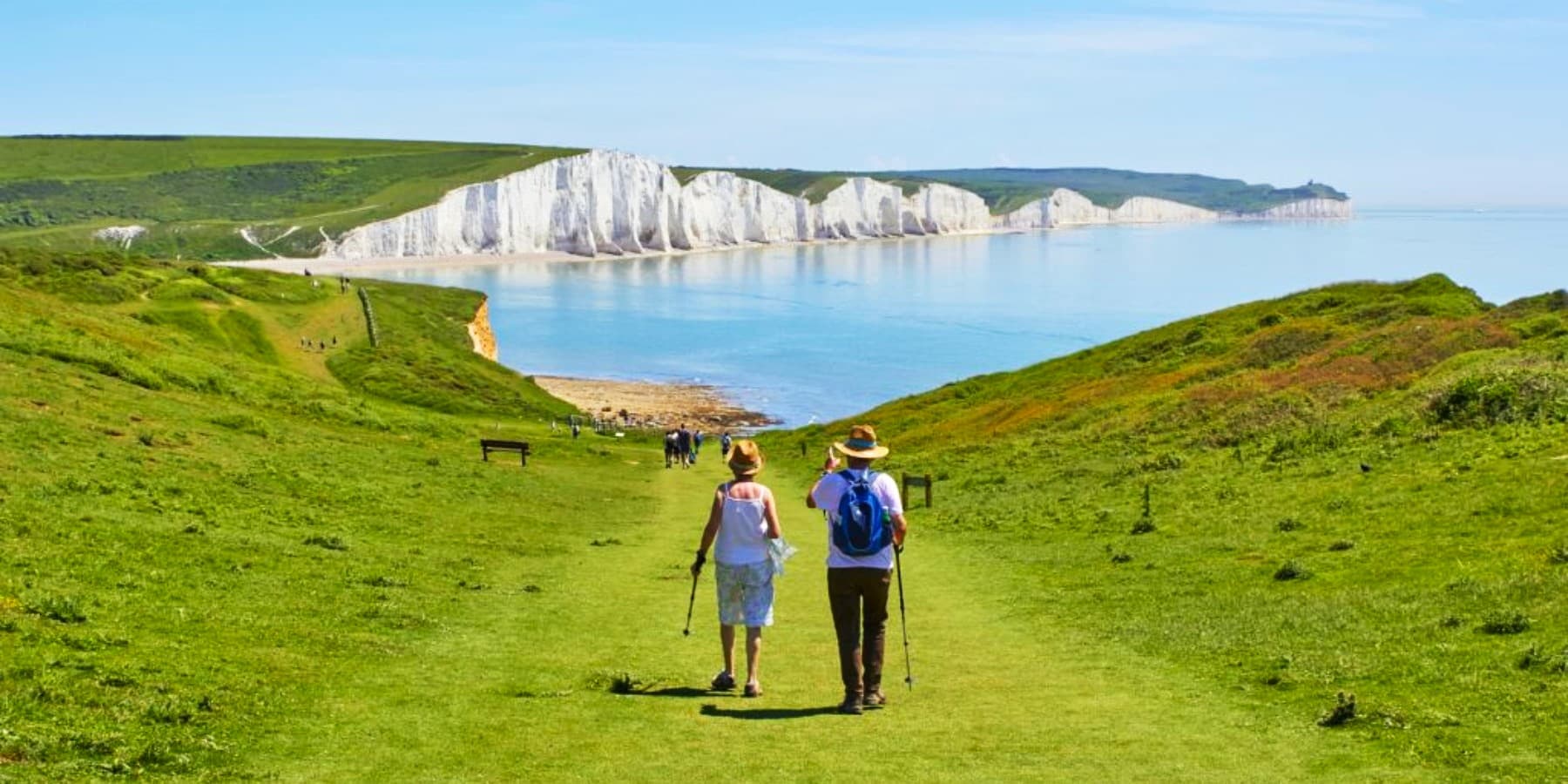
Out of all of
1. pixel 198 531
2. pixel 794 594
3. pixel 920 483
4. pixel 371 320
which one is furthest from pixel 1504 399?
pixel 371 320

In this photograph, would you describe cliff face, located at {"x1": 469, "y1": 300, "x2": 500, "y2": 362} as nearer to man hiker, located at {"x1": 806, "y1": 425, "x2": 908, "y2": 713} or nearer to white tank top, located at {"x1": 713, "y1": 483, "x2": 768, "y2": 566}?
white tank top, located at {"x1": 713, "y1": 483, "x2": 768, "y2": 566}

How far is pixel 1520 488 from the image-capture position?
22.8m

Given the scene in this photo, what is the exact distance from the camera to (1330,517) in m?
24.9

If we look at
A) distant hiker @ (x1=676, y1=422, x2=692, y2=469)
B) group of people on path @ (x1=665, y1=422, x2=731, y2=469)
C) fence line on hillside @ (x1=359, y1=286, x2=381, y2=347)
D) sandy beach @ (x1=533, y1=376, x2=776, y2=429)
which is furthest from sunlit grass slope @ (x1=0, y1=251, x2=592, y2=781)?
sandy beach @ (x1=533, y1=376, x2=776, y2=429)

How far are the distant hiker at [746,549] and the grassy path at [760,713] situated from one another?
859 mm

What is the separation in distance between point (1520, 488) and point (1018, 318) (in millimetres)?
168135

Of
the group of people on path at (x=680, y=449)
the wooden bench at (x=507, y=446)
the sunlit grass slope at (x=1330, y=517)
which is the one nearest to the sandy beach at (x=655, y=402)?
the group of people on path at (x=680, y=449)

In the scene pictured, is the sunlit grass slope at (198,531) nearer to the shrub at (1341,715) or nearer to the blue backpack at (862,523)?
the blue backpack at (862,523)

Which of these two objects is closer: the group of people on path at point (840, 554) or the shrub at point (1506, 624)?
the group of people on path at point (840, 554)

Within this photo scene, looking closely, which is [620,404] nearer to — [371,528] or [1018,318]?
[371,528]

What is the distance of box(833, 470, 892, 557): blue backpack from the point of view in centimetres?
1347

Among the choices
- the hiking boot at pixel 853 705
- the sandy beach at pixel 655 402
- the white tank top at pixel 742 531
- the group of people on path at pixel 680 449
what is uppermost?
the white tank top at pixel 742 531

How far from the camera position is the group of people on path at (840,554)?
13555 millimetres

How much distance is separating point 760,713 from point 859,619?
1.34 metres
